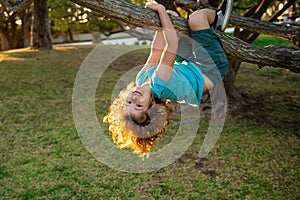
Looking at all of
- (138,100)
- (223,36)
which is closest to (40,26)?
(223,36)

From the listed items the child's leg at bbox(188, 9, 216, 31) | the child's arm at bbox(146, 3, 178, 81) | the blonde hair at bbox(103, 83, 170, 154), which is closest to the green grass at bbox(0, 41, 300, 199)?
the blonde hair at bbox(103, 83, 170, 154)

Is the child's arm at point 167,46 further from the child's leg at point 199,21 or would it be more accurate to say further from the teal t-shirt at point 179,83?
the child's leg at point 199,21

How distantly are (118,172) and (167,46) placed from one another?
2161mm

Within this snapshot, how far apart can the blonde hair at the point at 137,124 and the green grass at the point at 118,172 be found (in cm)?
94

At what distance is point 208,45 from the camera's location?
2791 mm

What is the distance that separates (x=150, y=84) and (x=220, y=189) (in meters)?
1.88

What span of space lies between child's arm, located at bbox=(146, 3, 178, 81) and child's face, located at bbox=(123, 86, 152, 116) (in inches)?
9.5

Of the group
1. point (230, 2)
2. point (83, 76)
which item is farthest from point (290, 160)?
point (83, 76)

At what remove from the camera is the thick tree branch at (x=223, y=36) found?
2703mm

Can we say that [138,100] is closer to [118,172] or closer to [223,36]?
[223,36]

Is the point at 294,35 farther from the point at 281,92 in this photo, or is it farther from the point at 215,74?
the point at 281,92

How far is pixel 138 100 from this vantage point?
272 centimetres

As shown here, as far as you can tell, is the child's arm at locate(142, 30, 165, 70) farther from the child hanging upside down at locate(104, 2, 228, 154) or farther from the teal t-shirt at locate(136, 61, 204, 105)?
the teal t-shirt at locate(136, 61, 204, 105)

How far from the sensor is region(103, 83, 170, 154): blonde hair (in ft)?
9.43
